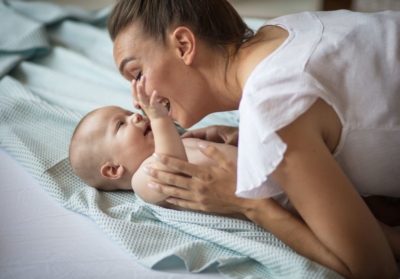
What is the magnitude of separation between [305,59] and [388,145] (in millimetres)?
247

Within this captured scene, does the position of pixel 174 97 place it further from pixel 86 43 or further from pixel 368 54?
pixel 86 43

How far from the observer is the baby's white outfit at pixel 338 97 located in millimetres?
939

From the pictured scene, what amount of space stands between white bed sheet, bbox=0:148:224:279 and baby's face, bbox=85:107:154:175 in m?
0.19

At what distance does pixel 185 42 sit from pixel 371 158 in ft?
1.56

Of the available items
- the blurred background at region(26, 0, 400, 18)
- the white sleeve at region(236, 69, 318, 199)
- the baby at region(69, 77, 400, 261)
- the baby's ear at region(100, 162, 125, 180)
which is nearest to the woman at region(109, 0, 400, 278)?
the white sleeve at region(236, 69, 318, 199)

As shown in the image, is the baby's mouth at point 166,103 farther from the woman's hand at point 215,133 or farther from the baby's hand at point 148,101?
the woman's hand at point 215,133

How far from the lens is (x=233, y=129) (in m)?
1.48

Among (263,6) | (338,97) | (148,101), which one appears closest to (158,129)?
(148,101)

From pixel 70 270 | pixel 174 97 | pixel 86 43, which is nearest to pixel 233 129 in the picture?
pixel 174 97

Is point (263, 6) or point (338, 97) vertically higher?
point (338, 97)

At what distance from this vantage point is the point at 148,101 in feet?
3.75

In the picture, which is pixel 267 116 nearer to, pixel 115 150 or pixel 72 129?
pixel 115 150

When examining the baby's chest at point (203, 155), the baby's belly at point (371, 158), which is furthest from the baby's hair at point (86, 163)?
the baby's belly at point (371, 158)

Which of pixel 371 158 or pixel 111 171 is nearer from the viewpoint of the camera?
pixel 371 158
